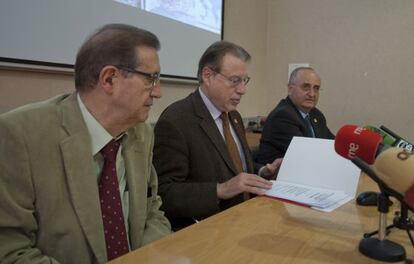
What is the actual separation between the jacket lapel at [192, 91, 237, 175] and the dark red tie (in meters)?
0.59

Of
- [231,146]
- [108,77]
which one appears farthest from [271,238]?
[231,146]

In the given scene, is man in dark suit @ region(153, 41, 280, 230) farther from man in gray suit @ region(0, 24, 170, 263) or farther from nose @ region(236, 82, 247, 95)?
man in gray suit @ region(0, 24, 170, 263)

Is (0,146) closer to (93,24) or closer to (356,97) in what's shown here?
(93,24)

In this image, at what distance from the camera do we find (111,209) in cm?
102

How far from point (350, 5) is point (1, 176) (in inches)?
138

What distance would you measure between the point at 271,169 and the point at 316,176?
30cm

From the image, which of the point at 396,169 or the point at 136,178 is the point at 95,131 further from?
the point at 396,169

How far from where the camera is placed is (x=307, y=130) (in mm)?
2461

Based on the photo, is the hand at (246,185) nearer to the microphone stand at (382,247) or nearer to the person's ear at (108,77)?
the microphone stand at (382,247)

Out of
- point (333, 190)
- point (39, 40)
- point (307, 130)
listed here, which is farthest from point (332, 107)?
point (39, 40)

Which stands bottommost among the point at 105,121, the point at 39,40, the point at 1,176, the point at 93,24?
the point at 1,176

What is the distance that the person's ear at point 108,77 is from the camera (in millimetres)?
1019

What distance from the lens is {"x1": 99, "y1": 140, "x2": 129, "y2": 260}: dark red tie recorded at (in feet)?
3.33

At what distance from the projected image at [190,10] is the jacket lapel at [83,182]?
1422 mm
